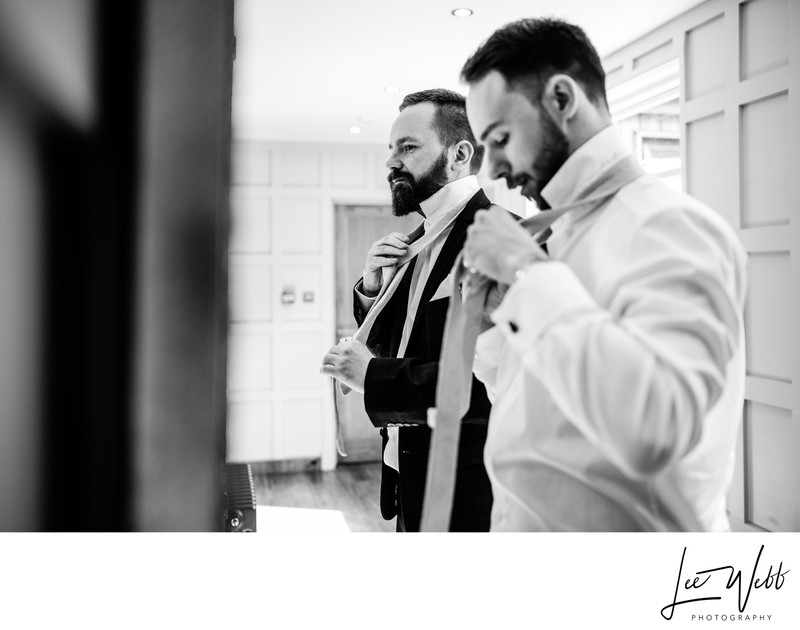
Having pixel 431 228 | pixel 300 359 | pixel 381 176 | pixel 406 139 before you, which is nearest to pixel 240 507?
pixel 431 228

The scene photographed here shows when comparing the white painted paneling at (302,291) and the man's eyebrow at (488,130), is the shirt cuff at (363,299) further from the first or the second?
the white painted paneling at (302,291)

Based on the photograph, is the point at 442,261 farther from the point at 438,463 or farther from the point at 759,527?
the point at 759,527

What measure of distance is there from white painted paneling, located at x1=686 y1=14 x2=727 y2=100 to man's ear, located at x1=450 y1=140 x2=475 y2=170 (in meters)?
0.34

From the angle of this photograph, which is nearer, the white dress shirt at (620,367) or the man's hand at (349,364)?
the white dress shirt at (620,367)

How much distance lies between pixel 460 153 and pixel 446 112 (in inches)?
2.6

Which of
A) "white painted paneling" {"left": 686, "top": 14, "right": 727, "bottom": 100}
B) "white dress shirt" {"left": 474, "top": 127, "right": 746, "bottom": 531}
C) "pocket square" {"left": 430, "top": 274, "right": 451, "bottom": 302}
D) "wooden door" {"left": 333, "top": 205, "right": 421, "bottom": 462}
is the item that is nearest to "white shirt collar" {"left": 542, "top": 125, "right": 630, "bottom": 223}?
"white dress shirt" {"left": 474, "top": 127, "right": 746, "bottom": 531}

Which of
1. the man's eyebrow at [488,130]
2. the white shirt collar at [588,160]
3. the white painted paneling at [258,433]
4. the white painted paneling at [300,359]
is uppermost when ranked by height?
the man's eyebrow at [488,130]

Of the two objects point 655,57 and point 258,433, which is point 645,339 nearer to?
point 655,57

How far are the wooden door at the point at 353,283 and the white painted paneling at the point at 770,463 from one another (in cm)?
196

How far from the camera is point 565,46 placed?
2.02ft

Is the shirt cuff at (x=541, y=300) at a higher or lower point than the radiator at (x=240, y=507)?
higher

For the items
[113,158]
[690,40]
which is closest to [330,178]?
[690,40]

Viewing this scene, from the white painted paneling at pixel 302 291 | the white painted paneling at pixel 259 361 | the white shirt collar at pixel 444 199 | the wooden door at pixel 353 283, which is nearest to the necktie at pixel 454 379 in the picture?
the white shirt collar at pixel 444 199

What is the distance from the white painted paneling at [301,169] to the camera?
1.84 m
